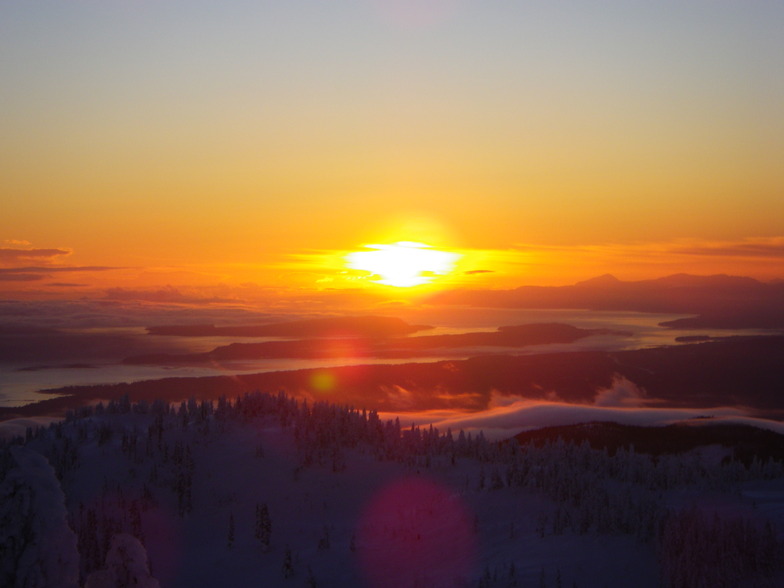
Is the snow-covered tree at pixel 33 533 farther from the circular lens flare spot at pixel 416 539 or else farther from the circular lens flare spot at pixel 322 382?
the circular lens flare spot at pixel 322 382

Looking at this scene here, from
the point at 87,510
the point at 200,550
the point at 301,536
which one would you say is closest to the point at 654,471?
the point at 301,536

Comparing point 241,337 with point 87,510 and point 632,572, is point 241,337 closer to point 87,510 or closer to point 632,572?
point 87,510

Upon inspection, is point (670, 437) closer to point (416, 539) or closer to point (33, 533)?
point (416, 539)

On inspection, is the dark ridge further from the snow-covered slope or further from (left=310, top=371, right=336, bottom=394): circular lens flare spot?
(left=310, top=371, right=336, bottom=394): circular lens flare spot

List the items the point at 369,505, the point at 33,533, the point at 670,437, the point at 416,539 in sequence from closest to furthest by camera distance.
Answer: the point at 33,533
the point at 416,539
the point at 369,505
the point at 670,437

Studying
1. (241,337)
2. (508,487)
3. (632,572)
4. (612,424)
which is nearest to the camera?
(632,572)

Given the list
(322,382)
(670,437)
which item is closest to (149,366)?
(322,382)

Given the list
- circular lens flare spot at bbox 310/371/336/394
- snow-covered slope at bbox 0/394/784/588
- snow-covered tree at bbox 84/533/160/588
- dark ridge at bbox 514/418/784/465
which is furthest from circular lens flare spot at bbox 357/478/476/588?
circular lens flare spot at bbox 310/371/336/394

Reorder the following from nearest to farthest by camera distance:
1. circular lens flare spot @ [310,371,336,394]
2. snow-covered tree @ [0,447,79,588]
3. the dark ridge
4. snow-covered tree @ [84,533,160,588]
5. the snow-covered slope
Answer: snow-covered tree @ [0,447,79,588] → snow-covered tree @ [84,533,160,588] → the snow-covered slope → the dark ridge → circular lens flare spot @ [310,371,336,394]
